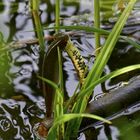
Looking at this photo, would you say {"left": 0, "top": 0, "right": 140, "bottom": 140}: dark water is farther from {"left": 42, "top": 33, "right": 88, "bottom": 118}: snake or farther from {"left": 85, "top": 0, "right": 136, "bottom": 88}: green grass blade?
{"left": 85, "top": 0, "right": 136, "bottom": 88}: green grass blade

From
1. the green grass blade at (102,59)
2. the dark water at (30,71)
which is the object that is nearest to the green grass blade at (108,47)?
the green grass blade at (102,59)

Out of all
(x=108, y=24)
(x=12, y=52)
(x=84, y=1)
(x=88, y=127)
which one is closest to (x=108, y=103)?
(x=88, y=127)

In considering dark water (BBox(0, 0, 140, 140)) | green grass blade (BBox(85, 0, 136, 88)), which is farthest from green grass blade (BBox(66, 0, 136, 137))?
dark water (BBox(0, 0, 140, 140))

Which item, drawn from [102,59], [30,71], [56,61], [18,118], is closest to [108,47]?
[102,59]

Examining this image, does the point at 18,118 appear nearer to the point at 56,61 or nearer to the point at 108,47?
the point at 56,61

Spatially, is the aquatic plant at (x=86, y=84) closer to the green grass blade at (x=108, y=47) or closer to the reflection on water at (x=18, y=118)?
the green grass blade at (x=108, y=47)

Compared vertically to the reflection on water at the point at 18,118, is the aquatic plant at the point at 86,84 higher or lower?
higher

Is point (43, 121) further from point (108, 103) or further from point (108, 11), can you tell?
point (108, 11)

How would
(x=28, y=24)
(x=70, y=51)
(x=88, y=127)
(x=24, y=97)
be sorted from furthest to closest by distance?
(x=28, y=24) → (x=24, y=97) → (x=88, y=127) → (x=70, y=51)
